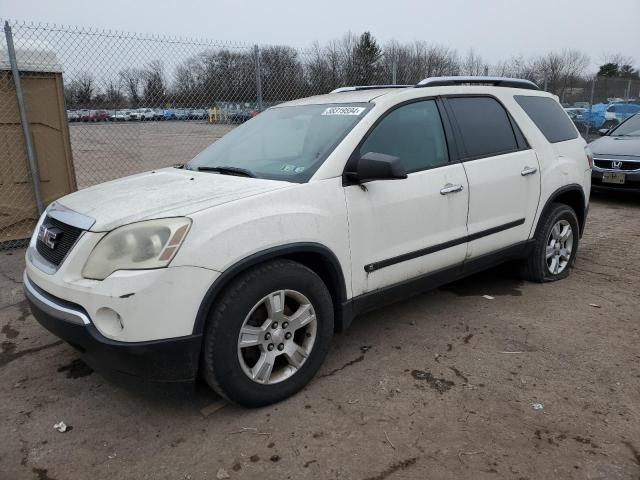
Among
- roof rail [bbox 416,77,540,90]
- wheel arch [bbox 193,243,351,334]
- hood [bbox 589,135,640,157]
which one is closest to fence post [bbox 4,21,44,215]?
wheel arch [bbox 193,243,351,334]

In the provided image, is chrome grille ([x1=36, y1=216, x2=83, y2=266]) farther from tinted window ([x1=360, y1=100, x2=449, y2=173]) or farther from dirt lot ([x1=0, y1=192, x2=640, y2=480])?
tinted window ([x1=360, y1=100, x2=449, y2=173])

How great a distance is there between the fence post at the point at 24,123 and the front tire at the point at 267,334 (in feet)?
14.2

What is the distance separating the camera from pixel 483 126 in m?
3.98

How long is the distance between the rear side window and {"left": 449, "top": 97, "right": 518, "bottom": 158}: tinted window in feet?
1.29

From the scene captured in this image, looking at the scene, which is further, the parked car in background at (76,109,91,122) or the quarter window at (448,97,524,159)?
the parked car in background at (76,109,91,122)

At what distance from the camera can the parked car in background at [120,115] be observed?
7361 millimetres

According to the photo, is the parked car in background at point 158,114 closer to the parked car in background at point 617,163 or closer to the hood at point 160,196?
the hood at point 160,196

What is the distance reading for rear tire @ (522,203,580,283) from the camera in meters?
4.51

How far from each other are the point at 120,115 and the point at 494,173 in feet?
18.7

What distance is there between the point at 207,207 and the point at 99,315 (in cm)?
72

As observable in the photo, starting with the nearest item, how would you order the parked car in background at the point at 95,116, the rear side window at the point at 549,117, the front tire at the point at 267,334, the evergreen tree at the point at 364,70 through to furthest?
the front tire at the point at 267,334 → the rear side window at the point at 549,117 → the parked car in background at the point at 95,116 → the evergreen tree at the point at 364,70

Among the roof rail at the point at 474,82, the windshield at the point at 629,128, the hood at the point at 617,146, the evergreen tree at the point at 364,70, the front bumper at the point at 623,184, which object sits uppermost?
the evergreen tree at the point at 364,70

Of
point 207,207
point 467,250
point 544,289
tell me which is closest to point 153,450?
point 207,207

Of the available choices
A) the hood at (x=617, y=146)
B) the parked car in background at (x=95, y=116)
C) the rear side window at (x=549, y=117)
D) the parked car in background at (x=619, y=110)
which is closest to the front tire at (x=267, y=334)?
the rear side window at (x=549, y=117)
